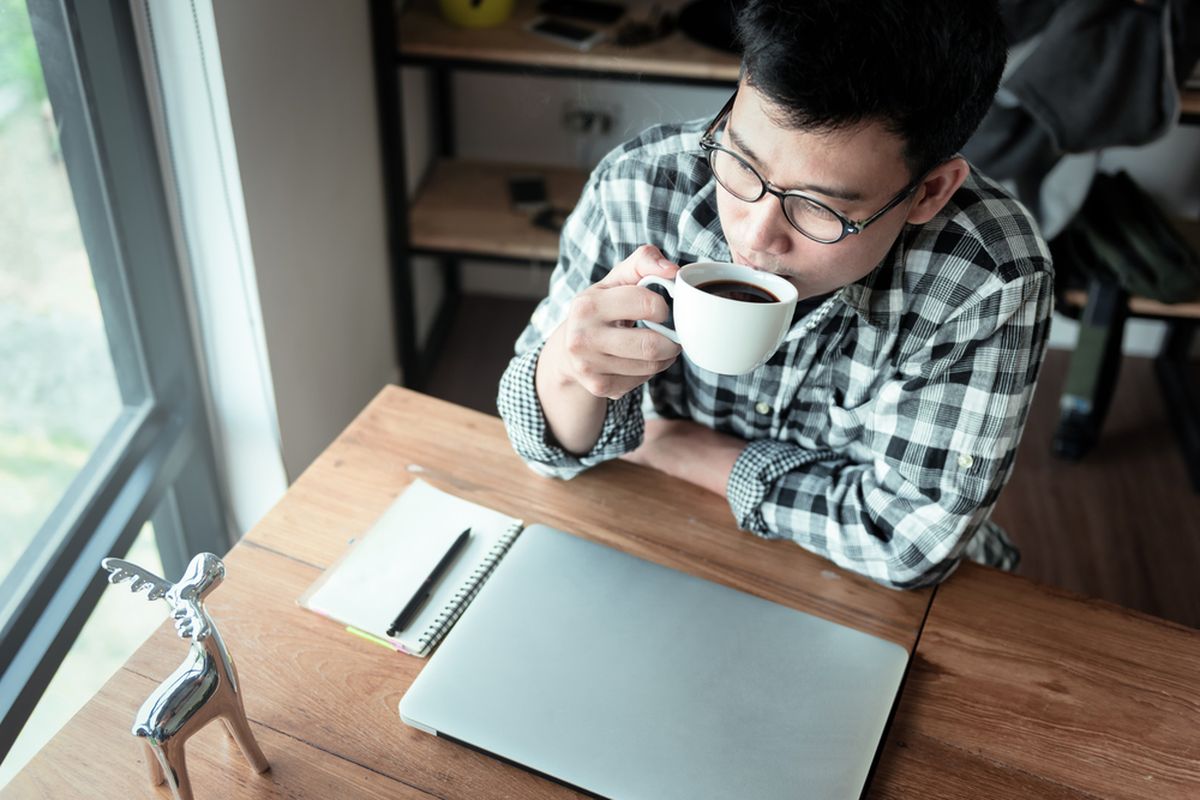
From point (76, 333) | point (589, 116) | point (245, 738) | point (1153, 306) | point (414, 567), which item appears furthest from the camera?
point (589, 116)

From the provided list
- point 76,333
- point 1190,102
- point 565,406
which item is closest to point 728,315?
point 565,406

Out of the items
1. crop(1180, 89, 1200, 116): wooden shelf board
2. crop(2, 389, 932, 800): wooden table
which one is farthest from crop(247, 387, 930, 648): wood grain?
crop(1180, 89, 1200, 116): wooden shelf board

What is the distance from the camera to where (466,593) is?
1.01 meters

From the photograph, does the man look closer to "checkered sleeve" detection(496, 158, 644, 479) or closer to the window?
"checkered sleeve" detection(496, 158, 644, 479)

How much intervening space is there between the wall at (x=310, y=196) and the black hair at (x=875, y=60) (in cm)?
86

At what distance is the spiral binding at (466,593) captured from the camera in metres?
0.96

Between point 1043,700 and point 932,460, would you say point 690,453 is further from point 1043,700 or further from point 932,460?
point 1043,700

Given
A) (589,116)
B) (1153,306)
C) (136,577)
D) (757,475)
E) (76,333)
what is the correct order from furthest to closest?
1. (589,116)
2. (1153,306)
3. (76,333)
4. (757,475)
5. (136,577)

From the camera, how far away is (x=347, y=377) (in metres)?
2.14

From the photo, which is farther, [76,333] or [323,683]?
[76,333]

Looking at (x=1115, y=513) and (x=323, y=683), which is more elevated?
(x=323, y=683)

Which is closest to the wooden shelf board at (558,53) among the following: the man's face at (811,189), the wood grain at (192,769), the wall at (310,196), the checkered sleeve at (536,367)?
the wall at (310,196)

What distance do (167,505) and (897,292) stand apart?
1230mm

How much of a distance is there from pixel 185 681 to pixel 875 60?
2.34ft
